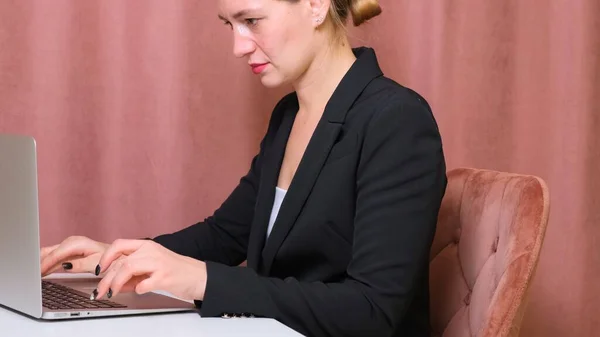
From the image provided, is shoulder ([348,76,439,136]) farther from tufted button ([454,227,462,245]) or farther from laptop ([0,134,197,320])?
laptop ([0,134,197,320])

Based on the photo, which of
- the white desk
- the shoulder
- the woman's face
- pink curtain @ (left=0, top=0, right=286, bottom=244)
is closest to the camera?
the white desk

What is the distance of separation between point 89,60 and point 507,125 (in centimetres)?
97

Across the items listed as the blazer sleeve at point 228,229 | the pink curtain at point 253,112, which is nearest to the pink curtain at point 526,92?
the pink curtain at point 253,112

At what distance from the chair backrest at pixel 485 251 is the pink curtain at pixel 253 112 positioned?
537 mm

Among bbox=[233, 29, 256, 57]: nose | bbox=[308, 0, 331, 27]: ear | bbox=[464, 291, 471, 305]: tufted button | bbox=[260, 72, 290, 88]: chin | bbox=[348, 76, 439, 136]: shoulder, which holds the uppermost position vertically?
bbox=[308, 0, 331, 27]: ear

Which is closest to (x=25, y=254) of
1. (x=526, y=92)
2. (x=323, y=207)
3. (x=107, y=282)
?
(x=107, y=282)

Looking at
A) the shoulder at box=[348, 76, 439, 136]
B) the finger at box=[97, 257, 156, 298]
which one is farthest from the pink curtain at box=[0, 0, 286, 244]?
the finger at box=[97, 257, 156, 298]

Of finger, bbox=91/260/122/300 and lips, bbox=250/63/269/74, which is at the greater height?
lips, bbox=250/63/269/74

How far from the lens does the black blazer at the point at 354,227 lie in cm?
121

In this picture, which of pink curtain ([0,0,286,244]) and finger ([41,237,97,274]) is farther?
pink curtain ([0,0,286,244])

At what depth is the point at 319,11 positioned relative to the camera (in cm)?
150

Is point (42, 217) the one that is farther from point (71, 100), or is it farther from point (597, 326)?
point (597, 326)

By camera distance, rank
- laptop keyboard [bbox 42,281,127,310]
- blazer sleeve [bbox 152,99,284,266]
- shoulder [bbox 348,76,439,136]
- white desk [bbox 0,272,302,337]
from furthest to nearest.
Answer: blazer sleeve [bbox 152,99,284,266] < shoulder [bbox 348,76,439,136] < laptop keyboard [bbox 42,281,127,310] < white desk [bbox 0,272,302,337]

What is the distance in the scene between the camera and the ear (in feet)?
4.91
